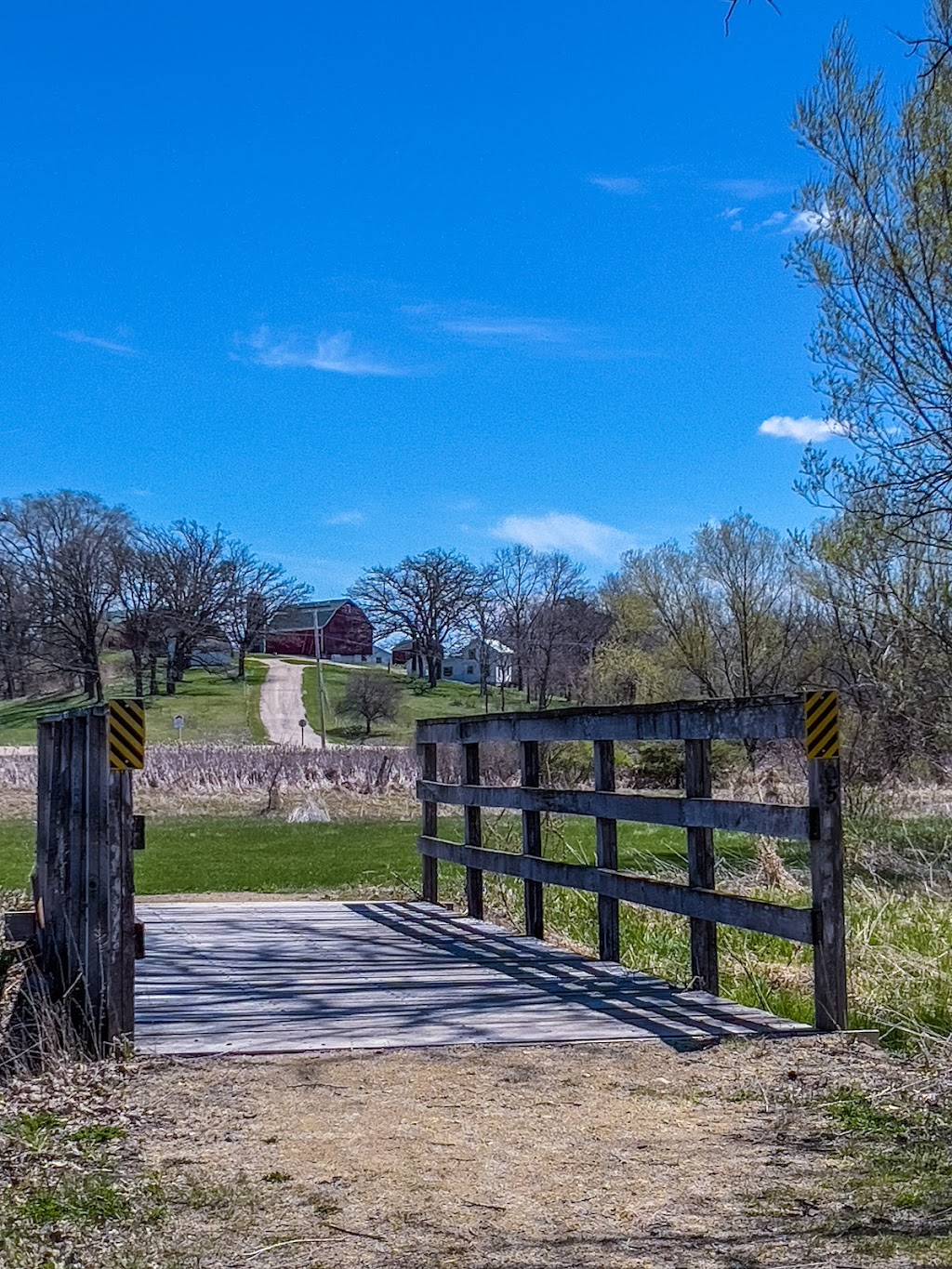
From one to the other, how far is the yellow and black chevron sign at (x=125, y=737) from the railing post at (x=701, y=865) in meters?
→ 2.50

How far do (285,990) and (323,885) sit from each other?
6968 mm

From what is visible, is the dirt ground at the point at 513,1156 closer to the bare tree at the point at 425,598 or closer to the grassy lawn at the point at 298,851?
the grassy lawn at the point at 298,851

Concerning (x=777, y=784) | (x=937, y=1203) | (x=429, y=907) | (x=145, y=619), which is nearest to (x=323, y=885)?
Result: (x=429, y=907)

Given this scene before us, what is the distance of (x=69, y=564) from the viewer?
57.5m

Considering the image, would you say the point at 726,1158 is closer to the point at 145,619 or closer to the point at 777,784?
the point at 777,784

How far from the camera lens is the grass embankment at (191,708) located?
2080 inches

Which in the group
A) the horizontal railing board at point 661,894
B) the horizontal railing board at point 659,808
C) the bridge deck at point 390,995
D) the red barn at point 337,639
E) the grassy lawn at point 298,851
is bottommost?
→ the grassy lawn at point 298,851

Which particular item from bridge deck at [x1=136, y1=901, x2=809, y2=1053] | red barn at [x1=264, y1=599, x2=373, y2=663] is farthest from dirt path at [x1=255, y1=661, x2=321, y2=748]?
bridge deck at [x1=136, y1=901, x2=809, y2=1053]

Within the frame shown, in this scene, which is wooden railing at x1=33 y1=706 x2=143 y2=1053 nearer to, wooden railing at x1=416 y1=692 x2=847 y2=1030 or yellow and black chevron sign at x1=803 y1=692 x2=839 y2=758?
wooden railing at x1=416 y1=692 x2=847 y2=1030

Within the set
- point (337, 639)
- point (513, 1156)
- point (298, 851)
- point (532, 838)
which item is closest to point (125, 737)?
point (513, 1156)

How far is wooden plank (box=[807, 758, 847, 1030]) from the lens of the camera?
5.05 metres

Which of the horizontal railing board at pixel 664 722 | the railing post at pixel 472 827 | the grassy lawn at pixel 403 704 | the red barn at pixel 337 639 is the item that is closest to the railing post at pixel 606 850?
the horizontal railing board at pixel 664 722

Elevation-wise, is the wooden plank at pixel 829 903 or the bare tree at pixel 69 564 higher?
the bare tree at pixel 69 564

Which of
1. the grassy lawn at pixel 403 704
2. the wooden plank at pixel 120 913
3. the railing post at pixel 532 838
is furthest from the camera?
the grassy lawn at pixel 403 704
